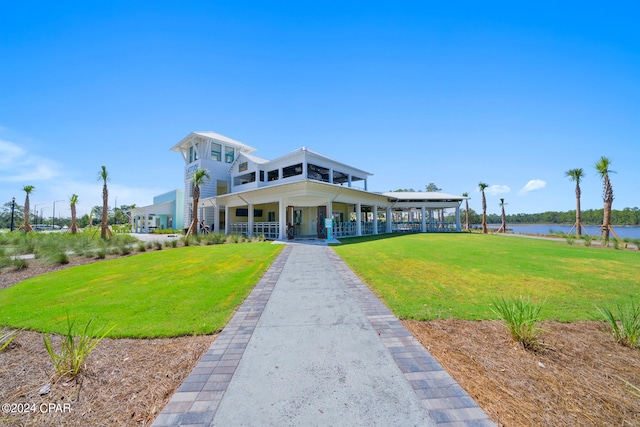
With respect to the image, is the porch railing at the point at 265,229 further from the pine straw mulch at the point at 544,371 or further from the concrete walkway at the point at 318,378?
Answer: the pine straw mulch at the point at 544,371

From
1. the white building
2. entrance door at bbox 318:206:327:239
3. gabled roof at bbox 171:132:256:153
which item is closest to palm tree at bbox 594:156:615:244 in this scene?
the white building

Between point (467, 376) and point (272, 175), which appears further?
point (272, 175)

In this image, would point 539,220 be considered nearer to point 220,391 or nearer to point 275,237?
point 275,237

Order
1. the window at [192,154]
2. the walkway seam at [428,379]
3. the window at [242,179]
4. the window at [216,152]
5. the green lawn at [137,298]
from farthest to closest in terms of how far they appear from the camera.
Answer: the window at [192,154] < the window at [216,152] < the window at [242,179] < the green lawn at [137,298] < the walkway seam at [428,379]

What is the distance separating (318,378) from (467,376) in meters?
1.65

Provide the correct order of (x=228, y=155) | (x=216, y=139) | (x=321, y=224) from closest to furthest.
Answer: (x=321, y=224) → (x=216, y=139) → (x=228, y=155)

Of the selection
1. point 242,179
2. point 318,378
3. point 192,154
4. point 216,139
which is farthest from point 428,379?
point 192,154

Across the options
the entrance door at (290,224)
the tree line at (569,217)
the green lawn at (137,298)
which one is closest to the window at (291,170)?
the entrance door at (290,224)

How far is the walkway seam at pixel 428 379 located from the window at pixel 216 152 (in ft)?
85.3

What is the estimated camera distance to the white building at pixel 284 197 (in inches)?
715

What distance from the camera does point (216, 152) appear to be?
2597 centimetres

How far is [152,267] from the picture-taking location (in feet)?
28.2

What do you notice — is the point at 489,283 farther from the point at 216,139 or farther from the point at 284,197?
the point at 216,139

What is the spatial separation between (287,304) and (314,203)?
13582 mm
